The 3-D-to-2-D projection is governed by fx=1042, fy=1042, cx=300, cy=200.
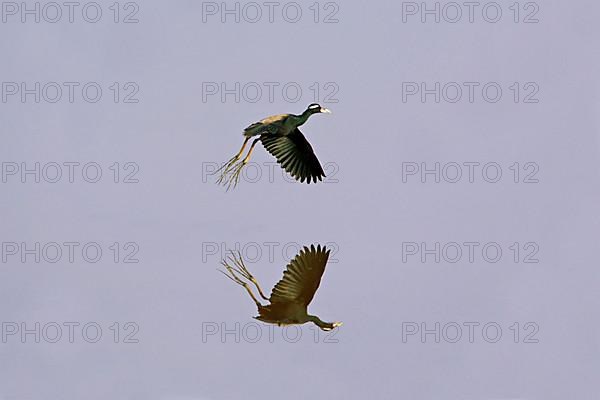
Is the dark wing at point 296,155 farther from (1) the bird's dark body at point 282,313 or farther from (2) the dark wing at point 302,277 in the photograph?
(1) the bird's dark body at point 282,313

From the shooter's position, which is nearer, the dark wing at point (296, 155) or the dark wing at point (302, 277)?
the dark wing at point (302, 277)

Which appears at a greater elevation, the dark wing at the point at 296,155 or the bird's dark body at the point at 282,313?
the dark wing at the point at 296,155

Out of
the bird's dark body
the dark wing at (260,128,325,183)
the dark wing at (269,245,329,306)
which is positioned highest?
the dark wing at (260,128,325,183)

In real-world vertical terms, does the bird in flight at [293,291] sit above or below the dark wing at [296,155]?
below

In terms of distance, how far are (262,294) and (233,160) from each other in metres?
1.70

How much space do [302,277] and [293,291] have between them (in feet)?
0.54

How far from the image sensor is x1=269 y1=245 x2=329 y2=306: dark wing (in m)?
7.82

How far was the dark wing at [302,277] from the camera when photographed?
782 cm

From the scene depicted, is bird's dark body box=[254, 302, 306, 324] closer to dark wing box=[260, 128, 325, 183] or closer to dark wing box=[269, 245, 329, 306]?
dark wing box=[269, 245, 329, 306]

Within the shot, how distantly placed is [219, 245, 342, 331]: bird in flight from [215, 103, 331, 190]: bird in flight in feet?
4.21

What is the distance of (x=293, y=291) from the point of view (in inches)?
310

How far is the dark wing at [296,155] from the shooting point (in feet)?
30.6

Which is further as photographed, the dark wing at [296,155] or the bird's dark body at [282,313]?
the dark wing at [296,155]

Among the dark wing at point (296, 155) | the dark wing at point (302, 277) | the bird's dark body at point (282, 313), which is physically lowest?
the bird's dark body at point (282, 313)
